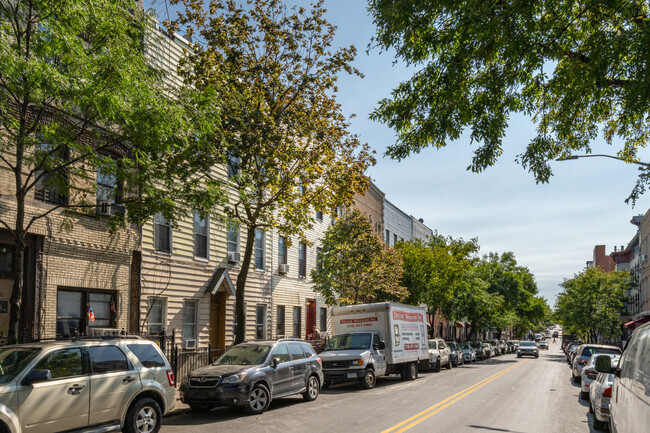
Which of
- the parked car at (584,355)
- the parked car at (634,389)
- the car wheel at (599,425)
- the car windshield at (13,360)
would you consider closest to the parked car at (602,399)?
the car wheel at (599,425)

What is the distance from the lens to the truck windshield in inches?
821

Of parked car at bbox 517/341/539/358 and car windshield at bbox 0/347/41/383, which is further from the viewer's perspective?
parked car at bbox 517/341/539/358

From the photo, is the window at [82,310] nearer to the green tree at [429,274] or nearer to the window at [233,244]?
the window at [233,244]

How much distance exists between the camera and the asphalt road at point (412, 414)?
11.6 meters

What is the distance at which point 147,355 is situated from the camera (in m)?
10.7

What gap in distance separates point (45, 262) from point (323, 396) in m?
8.43

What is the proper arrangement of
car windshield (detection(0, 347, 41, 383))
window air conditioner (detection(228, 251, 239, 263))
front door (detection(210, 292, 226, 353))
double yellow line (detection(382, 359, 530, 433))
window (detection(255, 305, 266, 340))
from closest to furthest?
car windshield (detection(0, 347, 41, 383)), double yellow line (detection(382, 359, 530, 433)), front door (detection(210, 292, 226, 353)), window air conditioner (detection(228, 251, 239, 263)), window (detection(255, 305, 266, 340))

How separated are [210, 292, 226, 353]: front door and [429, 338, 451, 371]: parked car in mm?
12012

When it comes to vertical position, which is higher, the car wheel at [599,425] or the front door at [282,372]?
the front door at [282,372]

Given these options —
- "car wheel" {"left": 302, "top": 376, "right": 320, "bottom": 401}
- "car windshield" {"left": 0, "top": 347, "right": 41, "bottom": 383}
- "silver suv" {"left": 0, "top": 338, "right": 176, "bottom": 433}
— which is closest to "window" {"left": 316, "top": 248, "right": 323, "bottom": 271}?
"car wheel" {"left": 302, "top": 376, "right": 320, "bottom": 401}

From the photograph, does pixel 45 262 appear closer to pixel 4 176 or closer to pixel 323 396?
pixel 4 176

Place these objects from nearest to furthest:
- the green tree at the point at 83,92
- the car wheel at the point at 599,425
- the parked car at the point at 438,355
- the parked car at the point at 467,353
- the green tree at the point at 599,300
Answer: the green tree at the point at 83,92, the car wheel at the point at 599,425, the parked car at the point at 438,355, the parked car at the point at 467,353, the green tree at the point at 599,300

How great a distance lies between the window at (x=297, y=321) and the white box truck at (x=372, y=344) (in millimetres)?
6386

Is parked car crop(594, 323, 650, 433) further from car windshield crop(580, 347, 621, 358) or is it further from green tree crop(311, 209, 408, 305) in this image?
green tree crop(311, 209, 408, 305)
